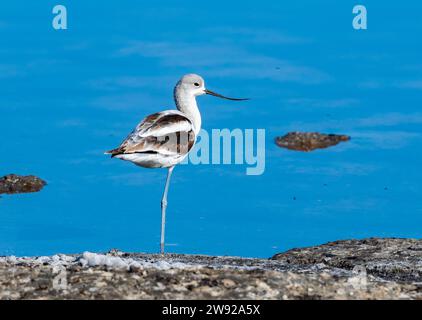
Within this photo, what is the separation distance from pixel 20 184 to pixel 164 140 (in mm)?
4750

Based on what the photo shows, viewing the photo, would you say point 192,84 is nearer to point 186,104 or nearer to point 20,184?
point 186,104

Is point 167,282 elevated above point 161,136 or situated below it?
below

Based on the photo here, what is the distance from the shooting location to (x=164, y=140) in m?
15.9

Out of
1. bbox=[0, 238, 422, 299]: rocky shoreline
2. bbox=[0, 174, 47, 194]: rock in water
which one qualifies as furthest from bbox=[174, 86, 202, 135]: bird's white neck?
bbox=[0, 238, 422, 299]: rocky shoreline

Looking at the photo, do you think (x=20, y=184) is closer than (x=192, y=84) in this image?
No

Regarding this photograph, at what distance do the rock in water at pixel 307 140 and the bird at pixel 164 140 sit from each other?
5.29 meters

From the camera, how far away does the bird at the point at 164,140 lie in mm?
15625

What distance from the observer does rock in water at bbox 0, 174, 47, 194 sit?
64.3ft

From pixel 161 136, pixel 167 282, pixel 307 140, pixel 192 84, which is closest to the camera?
pixel 167 282

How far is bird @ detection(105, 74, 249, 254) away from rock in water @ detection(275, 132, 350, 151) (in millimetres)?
5288

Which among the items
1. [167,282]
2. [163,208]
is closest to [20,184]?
[163,208]

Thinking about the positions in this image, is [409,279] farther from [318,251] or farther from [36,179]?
[36,179]
